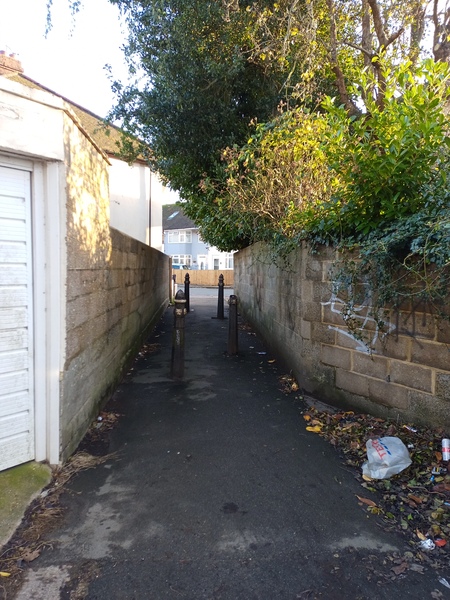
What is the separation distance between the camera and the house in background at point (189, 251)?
49.4 meters

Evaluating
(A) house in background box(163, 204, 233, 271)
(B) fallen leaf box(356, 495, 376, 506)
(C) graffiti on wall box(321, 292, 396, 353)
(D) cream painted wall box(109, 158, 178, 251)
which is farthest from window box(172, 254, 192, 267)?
(B) fallen leaf box(356, 495, 376, 506)

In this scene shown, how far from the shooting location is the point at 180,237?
50469 mm

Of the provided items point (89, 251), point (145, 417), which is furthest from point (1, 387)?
point (145, 417)

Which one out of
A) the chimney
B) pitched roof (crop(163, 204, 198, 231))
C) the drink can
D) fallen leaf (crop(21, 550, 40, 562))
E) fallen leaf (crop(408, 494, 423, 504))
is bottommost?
fallen leaf (crop(21, 550, 40, 562))

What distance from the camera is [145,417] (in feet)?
14.7

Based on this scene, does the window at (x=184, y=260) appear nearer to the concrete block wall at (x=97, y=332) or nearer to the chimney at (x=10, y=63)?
the chimney at (x=10, y=63)

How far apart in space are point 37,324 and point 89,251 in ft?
3.35

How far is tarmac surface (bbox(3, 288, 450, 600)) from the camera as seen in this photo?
2.11 metres

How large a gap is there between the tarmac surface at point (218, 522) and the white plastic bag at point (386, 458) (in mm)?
176

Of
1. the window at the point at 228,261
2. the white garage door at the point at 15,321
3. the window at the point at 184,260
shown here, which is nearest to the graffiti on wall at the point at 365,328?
the white garage door at the point at 15,321

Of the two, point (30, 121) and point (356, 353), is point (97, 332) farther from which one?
point (356, 353)

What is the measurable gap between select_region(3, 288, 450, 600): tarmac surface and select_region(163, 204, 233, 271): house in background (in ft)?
149

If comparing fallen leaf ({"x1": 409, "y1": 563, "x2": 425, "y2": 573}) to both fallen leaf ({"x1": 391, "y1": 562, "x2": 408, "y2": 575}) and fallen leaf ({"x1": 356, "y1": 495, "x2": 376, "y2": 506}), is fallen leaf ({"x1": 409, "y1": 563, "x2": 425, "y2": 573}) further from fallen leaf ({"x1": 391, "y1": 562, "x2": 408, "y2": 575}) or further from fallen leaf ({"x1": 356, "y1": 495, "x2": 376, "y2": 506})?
fallen leaf ({"x1": 356, "y1": 495, "x2": 376, "y2": 506})

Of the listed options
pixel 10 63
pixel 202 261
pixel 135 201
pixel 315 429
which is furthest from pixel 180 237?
pixel 315 429
